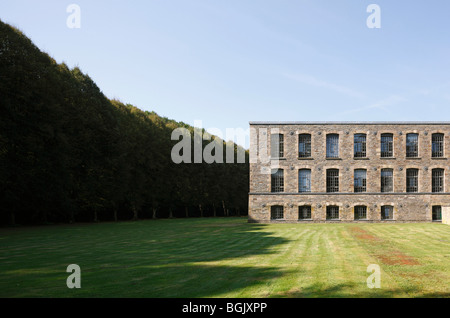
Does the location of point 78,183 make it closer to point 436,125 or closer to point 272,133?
point 272,133

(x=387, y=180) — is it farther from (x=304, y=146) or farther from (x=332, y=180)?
(x=304, y=146)

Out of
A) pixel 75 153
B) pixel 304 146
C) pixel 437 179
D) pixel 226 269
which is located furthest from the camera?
pixel 304 146

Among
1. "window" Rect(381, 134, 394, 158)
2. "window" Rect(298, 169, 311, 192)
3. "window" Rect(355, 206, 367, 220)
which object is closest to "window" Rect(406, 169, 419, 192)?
"window" Rect(381, 134, 394, 158)

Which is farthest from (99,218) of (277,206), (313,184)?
(313,184)

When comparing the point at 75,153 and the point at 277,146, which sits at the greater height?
the point at 277,146

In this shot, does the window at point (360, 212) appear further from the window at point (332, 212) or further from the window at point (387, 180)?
the window at point (387, 180)

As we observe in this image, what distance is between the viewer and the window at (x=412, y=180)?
120 feet

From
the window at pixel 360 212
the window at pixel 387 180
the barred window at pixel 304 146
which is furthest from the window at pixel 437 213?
the barred window at pixel 304 146

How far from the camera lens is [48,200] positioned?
32.1 meters

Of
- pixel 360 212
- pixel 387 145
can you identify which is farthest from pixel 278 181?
pixel 387 145

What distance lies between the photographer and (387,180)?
36.7m

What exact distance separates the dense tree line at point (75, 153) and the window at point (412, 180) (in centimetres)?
3383

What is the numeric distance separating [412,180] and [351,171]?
6777 mm

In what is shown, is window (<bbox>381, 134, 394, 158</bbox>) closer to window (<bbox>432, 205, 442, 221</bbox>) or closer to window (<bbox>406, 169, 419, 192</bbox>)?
window (<bbox>406, 169, 419, 192</bbox>)
